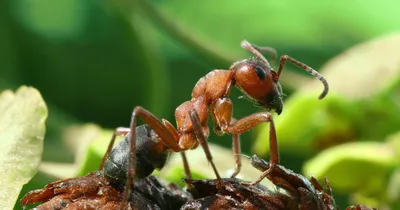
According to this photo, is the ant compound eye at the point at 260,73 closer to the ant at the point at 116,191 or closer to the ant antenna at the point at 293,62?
the ant antenna at the point at 293,62

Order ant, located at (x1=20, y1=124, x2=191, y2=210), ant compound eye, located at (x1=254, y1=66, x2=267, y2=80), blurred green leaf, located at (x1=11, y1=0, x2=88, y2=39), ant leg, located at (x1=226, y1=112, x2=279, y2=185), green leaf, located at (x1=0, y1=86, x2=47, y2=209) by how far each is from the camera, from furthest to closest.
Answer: blurred green leaf, located at (x1=11, y1=0, x2=88, y2=39) < ant compound eye, located at (x1=254, y1=66, x2=267, y2=80) < ant leg, located at (x1=226, y1=112, x2=279, y2=185) < green leaf, located at (x1=0, y1=86, x2=47, y2=209) < ant, located at (x1=20, y1=124, x2=191, y2=210)

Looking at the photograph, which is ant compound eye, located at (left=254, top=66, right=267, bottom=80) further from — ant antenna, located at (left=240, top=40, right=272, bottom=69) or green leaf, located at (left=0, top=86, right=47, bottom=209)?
green leaf, located at (left=0, top=86, right=47, bottom=209)

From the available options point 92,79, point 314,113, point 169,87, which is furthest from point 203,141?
point 92,79

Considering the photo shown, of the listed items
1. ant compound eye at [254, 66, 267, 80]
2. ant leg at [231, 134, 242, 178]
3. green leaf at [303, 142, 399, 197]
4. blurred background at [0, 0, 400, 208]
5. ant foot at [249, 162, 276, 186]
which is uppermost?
blurred background at [0, 0, 400, 208]

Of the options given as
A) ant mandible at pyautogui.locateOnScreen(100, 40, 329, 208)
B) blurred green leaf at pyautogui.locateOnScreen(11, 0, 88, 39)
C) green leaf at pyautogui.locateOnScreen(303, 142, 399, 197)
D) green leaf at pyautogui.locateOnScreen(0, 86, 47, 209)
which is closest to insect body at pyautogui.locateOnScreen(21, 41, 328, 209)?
ant mandible at pyautogui.locateOnScreen(100, 40, 329, 208)

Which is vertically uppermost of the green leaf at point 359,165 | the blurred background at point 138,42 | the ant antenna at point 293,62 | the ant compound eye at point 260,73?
the blurred background at point 138,42

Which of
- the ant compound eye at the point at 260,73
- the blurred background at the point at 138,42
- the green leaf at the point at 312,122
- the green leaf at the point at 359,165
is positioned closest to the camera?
the ant compound eye at the point at 260,73

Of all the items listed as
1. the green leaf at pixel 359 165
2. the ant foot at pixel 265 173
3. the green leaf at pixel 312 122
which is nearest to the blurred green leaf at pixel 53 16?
the green leaf at pixel 312 122
